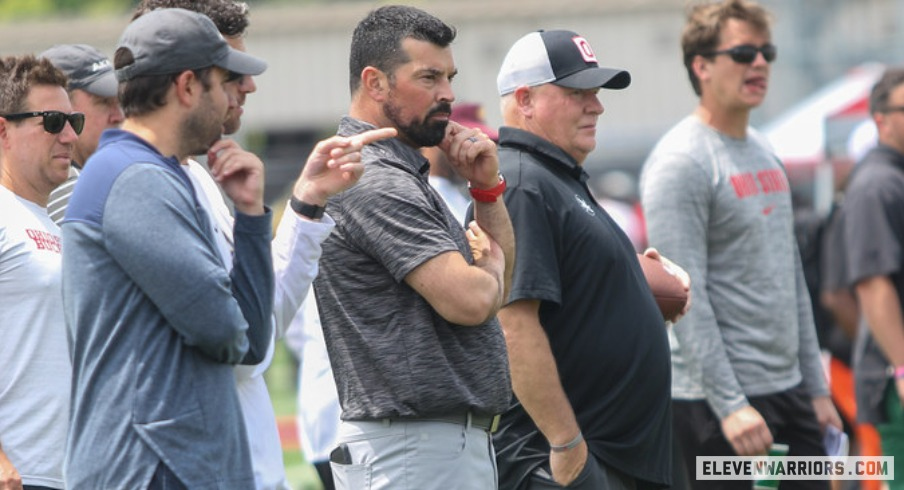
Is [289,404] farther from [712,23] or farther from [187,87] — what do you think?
[187,87]

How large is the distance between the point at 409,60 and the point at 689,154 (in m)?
1.95

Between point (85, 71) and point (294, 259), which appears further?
point (85, 71)

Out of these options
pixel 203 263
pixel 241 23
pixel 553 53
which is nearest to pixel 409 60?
pixel 241 23

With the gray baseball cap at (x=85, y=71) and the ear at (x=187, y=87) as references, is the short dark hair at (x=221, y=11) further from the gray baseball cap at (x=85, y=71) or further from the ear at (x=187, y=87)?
the ear at (x=187, y=87)

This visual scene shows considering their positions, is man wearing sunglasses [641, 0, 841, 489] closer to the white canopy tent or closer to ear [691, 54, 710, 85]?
ear [691, 54, 710, 85]

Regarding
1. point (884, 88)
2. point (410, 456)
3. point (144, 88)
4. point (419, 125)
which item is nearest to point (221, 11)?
point (419, 125)

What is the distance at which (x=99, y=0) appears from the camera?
2185 inches

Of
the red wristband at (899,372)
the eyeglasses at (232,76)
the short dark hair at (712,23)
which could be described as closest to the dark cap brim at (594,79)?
the short dark hair at (712,23)

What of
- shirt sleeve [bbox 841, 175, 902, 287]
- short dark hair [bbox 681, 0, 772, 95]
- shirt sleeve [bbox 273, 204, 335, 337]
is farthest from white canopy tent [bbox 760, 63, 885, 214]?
shirt sleeve [bbox 273, 204, 335, 337]

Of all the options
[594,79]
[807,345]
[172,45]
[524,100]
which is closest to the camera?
[172,45]

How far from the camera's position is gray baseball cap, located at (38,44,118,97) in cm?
507

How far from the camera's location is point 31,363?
450 centimetres

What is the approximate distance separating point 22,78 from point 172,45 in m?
1.49

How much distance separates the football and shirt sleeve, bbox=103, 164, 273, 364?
7.19ft
